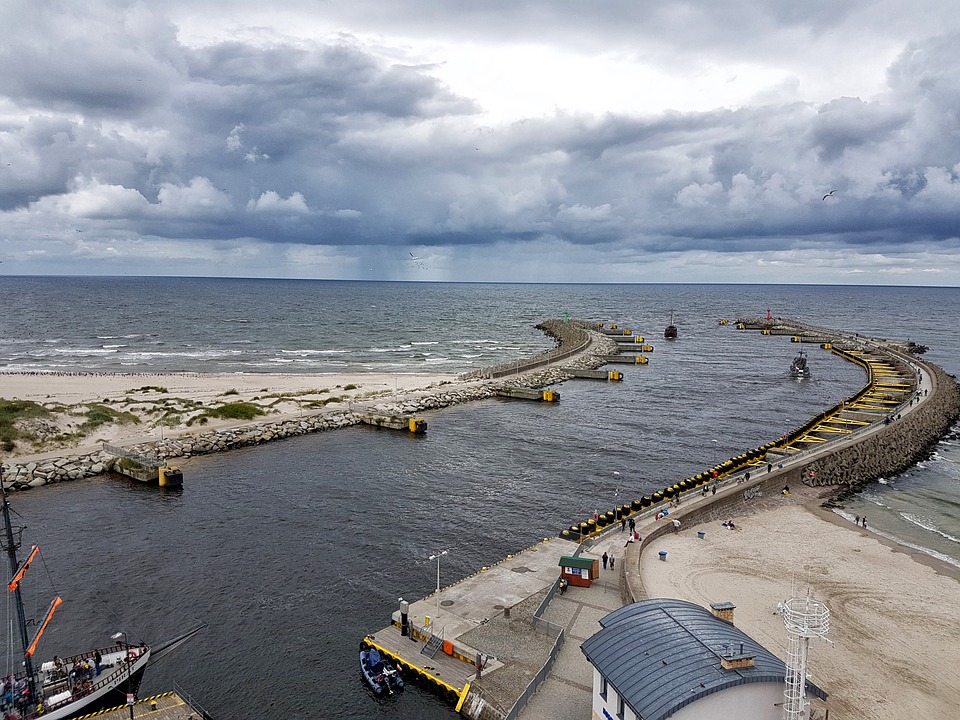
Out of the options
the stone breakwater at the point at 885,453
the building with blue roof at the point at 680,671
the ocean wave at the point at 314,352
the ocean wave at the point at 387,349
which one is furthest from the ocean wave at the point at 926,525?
the ocean wave at the point at 314,352

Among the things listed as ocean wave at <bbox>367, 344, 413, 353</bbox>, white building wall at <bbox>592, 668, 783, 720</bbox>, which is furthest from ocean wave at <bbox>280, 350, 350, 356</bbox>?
white building wall at <bbox>592, 668, 783, 720</bbox>

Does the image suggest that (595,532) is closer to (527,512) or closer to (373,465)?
(527,512)

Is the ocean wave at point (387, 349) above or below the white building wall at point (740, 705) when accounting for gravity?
below

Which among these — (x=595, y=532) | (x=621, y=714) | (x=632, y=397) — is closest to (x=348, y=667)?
(x=621, y=714)

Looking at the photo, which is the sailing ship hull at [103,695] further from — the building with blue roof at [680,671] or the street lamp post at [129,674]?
the building with blue roof at [680,671]

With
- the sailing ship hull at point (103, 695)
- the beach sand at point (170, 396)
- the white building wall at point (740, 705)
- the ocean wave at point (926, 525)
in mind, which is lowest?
the sailing ship hull at point (103, 695)

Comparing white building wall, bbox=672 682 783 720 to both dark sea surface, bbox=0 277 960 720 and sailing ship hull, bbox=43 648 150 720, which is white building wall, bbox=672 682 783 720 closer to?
dark sea surface, bbox=0 277 960 720

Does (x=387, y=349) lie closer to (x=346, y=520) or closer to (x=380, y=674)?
(x=346, y=520)

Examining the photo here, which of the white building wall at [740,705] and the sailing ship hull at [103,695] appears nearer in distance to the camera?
the white building wall at [740,705]
